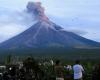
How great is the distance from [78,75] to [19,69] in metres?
5.27

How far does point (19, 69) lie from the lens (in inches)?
1070

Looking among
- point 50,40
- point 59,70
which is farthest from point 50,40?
point 59,70

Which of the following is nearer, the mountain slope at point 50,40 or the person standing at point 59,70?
the person standing at point 59,70

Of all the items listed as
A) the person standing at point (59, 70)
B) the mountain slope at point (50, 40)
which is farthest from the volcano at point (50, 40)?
the person standing at point (59, 70)

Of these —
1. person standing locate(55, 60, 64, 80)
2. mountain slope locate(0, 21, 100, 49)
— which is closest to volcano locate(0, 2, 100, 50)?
mountain slope locate(0, 21, 100, 49)

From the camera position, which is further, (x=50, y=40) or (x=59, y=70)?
(x=50, y=40)

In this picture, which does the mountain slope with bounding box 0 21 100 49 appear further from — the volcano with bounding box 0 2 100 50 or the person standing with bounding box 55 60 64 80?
the person standing with bounding box 55 60 64 80

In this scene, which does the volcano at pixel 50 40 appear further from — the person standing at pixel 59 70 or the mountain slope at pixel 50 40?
the person standing at pixel 59 70

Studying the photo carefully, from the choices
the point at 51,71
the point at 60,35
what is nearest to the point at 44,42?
the point at 60,35

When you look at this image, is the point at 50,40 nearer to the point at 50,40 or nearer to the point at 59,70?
the point at 50,40

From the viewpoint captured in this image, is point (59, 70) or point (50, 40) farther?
point (50, 40)

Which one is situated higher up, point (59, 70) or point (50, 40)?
point (50, 40)

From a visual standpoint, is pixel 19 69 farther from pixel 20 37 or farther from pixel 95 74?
pixel 20 37

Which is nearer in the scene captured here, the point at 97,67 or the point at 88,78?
the point at 97,67
